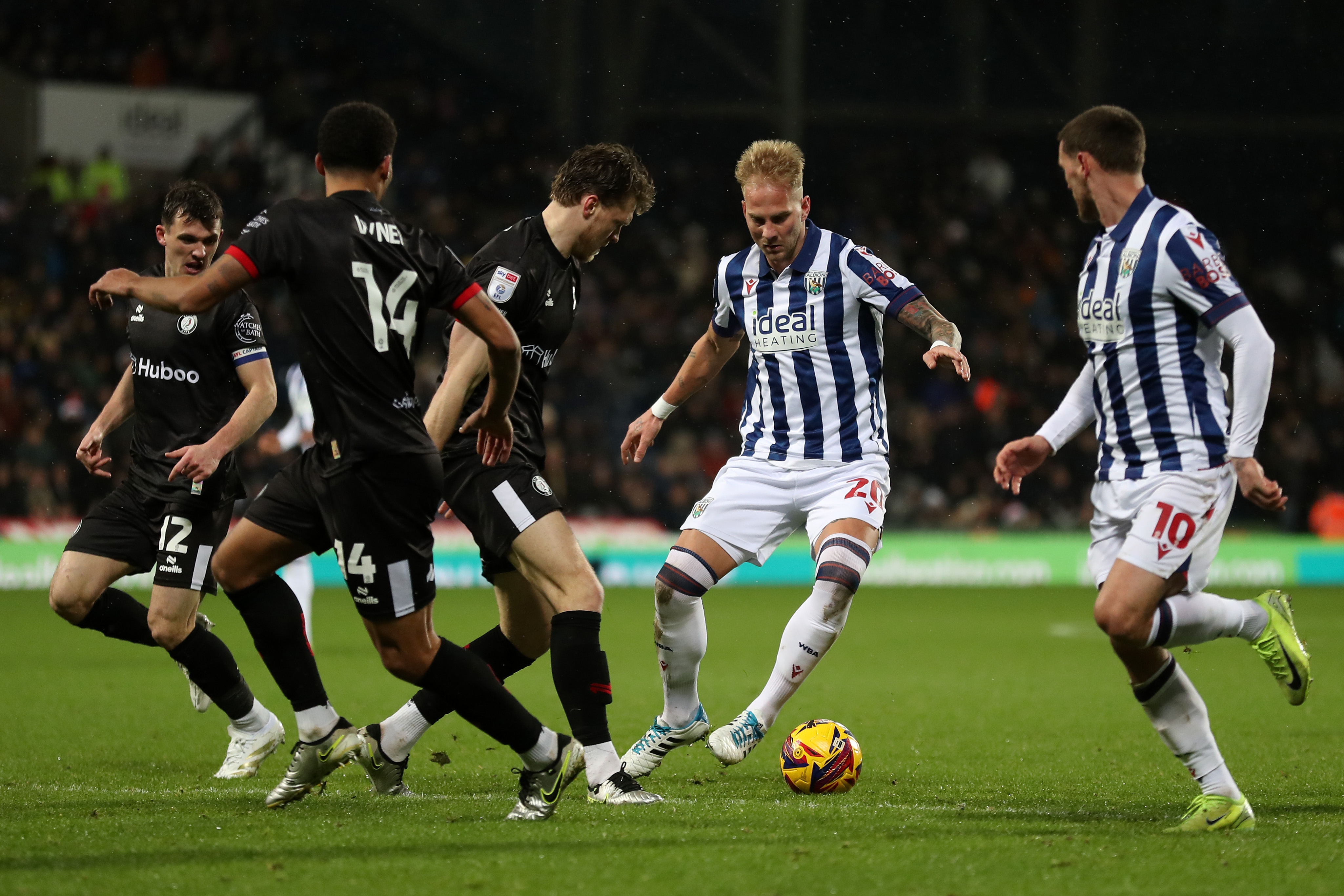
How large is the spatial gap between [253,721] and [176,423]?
4.12ft

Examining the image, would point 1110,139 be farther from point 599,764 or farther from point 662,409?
point 599,764

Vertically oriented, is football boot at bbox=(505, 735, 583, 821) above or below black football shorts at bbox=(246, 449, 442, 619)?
below

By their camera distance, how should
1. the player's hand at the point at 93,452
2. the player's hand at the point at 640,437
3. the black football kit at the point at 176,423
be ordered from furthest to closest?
1. the player's hand at the point at 93,452
2. the player's hand at the point at 640,437
3. the black football kit at the point at 176,423

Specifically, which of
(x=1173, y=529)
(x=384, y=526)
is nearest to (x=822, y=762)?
(x=1173, y=529)

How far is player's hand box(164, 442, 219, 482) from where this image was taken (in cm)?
559

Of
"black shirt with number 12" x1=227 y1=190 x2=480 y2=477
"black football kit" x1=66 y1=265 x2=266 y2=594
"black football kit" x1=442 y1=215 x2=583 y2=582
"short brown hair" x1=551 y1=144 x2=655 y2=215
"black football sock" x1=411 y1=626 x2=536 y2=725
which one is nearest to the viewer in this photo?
"black shirt with number 12" x1=227 y1=190 x2=480 y2=477

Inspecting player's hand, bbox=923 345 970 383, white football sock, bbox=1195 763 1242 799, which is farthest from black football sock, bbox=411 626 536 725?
white football sock, bbox=1195 763 1242 799

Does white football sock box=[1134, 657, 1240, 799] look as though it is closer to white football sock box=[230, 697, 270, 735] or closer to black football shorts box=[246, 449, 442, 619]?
black football shorts box=[246, 449, 442, 619]

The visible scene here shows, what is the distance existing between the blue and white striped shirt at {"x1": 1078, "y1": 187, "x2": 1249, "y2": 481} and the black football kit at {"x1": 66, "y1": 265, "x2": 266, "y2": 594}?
3.35 metres

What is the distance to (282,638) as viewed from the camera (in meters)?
5.06

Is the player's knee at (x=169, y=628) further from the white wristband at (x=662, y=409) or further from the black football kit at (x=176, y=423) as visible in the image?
the white wristband at (x=662, y=409)

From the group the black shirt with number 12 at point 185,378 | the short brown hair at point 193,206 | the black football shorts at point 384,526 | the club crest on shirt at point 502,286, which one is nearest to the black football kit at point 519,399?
the club crest on shirt at point 502,286

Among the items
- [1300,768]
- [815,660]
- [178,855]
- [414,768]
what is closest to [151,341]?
[414,768]

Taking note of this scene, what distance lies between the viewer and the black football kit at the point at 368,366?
4.43m
